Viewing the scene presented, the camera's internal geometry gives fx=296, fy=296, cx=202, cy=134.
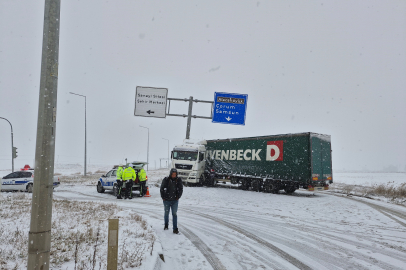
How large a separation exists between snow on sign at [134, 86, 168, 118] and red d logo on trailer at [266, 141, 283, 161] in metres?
7.53

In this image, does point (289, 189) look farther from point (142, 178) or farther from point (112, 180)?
point (112, 180)

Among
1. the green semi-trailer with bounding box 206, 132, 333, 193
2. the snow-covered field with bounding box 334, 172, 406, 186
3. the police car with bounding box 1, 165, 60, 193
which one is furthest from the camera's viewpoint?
the snow-covered field with bounding box 334, 172, 406, 186

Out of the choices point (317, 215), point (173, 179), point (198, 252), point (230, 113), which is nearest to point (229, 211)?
point (317, 215)

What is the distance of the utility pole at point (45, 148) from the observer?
3496mm

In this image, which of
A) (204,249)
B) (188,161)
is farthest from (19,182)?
(204,249)

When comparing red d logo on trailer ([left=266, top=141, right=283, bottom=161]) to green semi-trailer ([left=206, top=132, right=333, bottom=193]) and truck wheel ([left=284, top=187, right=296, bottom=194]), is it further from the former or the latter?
truck wheel ([left=284, top=187, right=296, bottom=194])

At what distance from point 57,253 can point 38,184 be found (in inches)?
96.1

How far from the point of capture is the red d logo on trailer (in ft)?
62.7

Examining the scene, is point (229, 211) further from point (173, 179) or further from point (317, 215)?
point (173, 179)

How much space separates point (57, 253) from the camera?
208 inches

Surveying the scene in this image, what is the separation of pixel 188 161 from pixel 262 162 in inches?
229

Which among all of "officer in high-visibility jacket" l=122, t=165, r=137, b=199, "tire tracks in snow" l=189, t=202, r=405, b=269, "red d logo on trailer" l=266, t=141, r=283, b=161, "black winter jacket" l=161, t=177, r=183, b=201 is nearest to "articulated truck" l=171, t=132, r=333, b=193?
"red d logo on trailer" l=266, t=141, r=283, b=161

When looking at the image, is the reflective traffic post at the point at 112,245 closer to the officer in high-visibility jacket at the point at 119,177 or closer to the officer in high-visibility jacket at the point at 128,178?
the officer in high-visibility jacket at the point at 128,178

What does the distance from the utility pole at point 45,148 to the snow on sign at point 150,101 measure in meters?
16.8
